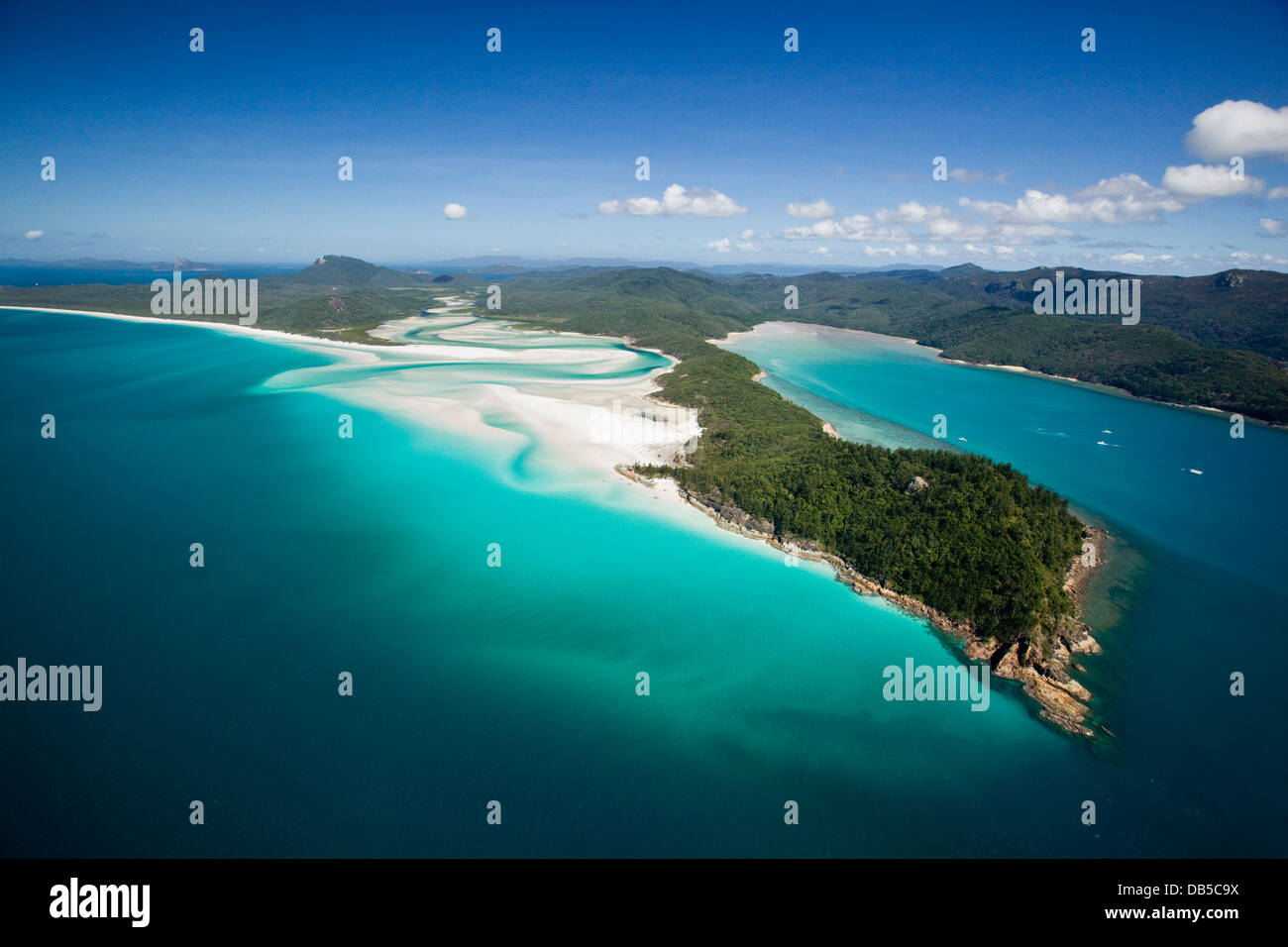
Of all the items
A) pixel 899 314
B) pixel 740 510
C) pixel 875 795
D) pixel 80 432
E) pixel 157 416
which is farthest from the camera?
pixel 899 314

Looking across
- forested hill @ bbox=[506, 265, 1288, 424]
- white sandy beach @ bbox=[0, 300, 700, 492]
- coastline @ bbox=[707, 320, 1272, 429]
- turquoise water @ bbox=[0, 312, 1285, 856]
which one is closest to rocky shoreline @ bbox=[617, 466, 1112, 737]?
turquoise water @ bbox=[0, 312, 1285, 856]

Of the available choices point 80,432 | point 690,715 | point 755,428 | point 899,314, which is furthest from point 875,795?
point 899,314

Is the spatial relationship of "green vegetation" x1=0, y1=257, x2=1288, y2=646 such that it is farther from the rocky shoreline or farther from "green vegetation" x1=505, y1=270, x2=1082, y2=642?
the rocky shoreline

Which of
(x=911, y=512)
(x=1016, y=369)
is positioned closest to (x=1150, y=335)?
(x=1016, y=369)

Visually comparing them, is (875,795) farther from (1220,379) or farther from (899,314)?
(899,314)

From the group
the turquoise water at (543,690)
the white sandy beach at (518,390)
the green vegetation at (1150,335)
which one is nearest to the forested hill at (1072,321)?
the green vegetation at (1150,335)

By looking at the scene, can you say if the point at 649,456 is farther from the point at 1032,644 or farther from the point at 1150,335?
the point at 1150,335
